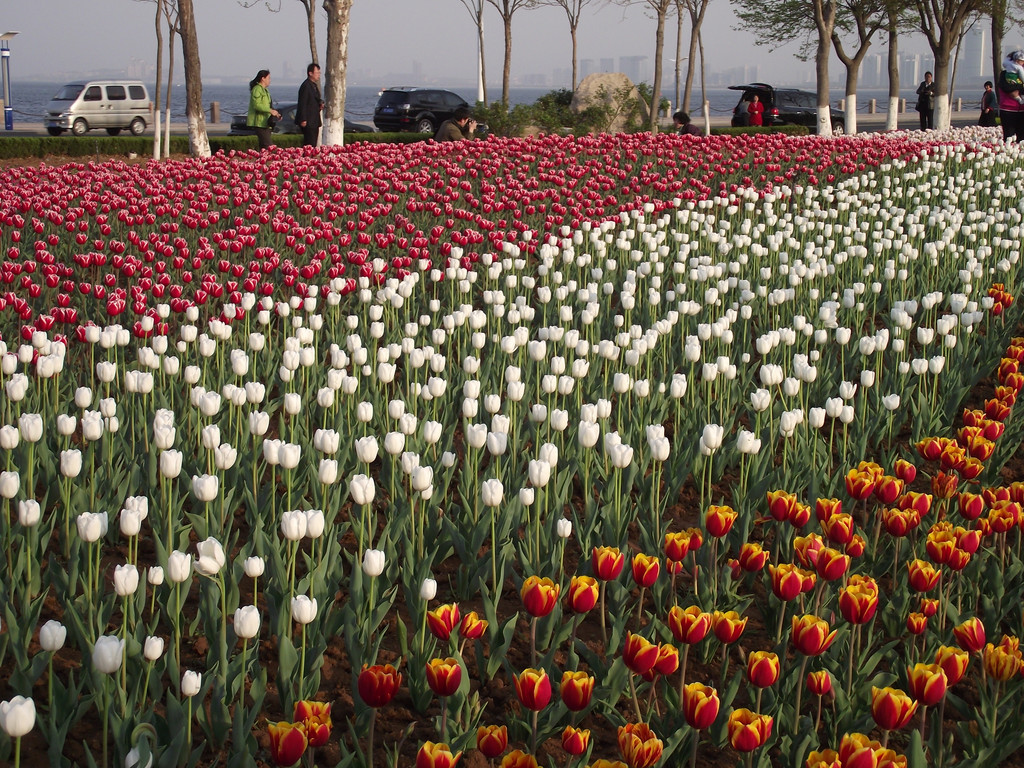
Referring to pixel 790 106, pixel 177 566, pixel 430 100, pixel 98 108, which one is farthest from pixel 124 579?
pixel 790 106

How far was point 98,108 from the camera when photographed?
29.0m

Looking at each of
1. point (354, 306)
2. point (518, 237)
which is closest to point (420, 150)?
point (518, 237)

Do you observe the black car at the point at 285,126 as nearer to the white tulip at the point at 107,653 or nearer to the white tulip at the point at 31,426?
the white tulip at the point at 31,426

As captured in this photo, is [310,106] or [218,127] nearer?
[310,106]

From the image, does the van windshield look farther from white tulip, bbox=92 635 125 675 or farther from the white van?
white tulip, bbox=92 635 125 675

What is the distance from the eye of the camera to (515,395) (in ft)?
13.8

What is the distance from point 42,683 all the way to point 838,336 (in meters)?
3.96

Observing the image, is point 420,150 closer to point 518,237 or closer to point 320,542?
point 518,237

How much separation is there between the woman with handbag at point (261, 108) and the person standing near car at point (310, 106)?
0.43m

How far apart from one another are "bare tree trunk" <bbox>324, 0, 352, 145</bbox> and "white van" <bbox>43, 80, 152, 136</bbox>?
13626 mm

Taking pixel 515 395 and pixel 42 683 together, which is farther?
pixel 515 395

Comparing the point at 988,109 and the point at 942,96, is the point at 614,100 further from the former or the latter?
the point at 988,109

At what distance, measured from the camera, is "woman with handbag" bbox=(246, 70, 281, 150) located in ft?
48.1

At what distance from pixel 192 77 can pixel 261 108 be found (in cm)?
242
